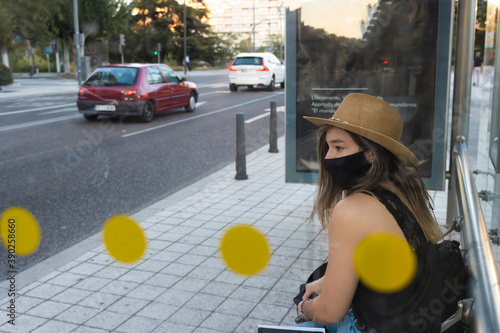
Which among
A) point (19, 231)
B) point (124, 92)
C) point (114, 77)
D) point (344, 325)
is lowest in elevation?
point (19, 231)

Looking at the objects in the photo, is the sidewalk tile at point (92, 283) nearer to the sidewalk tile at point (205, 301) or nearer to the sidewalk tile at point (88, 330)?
the sidewalk tile at point (88, 330)

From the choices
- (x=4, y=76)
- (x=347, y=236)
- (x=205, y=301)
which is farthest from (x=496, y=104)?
(x=4, y=76)

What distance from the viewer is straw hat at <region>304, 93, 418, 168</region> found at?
181 cm

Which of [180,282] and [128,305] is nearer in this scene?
[128,305]

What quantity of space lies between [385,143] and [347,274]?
48cm

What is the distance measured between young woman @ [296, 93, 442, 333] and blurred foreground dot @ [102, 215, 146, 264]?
283cm

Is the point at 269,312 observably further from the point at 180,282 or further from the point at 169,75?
the point at 169,75

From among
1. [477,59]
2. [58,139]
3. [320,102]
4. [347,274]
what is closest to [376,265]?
[347,274]

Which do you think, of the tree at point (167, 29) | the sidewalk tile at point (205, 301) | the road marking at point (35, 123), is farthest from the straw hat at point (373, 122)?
the tree at point (167, 29)

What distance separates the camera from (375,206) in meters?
1.70

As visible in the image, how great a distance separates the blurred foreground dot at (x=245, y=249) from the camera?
4270mm

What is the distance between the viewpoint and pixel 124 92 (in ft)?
44.3

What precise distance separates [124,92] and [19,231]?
8.51 metres

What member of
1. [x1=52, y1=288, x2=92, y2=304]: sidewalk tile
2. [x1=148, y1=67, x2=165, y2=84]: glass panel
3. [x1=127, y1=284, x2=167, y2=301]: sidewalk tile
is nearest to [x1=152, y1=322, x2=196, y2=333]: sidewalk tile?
[x1=127, y1=284, x2=167, y2=301]: sidewalk tile
